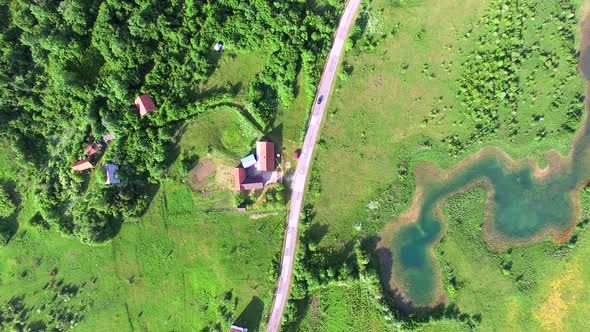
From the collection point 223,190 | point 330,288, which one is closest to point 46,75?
point 223,190

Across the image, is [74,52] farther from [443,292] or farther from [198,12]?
[443,292]

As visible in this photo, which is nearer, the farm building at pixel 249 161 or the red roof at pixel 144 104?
the red roof at pixel 144 104

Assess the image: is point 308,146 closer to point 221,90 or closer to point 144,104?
point 221,90

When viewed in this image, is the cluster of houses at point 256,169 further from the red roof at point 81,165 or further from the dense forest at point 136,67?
the red roof at point 81,165

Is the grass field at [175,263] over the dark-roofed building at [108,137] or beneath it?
beneath

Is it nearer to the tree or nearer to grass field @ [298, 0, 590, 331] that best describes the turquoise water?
grass field @ [298, 0, 590, 331]

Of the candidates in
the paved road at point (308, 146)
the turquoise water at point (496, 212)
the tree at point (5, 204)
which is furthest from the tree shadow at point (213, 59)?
the tree at point (5, 204)

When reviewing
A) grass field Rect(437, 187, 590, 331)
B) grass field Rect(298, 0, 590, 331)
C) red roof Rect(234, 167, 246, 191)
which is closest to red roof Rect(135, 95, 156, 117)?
red roof Rect(234, 167, 246, 191)
